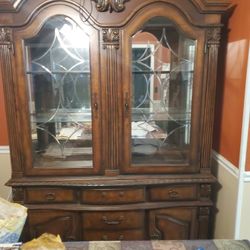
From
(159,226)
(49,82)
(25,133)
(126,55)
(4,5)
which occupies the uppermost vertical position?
(4,5)

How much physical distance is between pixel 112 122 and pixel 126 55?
415 mm

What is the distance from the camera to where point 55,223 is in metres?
1.75

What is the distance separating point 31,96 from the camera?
5.41 ft

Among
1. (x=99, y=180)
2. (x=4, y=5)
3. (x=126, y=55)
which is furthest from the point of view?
(x=99, y=180)

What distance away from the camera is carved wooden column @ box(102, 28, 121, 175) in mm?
1535

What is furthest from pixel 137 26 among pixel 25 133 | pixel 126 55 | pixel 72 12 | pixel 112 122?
pixel 25 133

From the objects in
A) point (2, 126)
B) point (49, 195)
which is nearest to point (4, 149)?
point (2, 126)

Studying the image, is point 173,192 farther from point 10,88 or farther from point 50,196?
point 10,88

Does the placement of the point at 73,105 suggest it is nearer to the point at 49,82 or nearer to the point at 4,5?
the point at 49,82

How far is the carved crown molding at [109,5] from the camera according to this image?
1.48 meters

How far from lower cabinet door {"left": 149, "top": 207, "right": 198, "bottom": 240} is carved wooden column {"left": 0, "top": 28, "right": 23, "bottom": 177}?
3.09ft

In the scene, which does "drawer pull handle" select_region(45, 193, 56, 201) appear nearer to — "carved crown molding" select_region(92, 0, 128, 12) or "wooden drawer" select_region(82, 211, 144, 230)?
"wooden drawer" select_region(82, 211, 144, 230)

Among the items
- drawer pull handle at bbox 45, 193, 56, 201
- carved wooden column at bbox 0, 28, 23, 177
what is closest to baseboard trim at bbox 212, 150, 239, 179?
drawer pull handle at bbox 45, 193, 56, 201

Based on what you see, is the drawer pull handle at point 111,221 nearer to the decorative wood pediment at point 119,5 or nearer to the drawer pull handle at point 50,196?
the drawer pull handle at point 50,196
